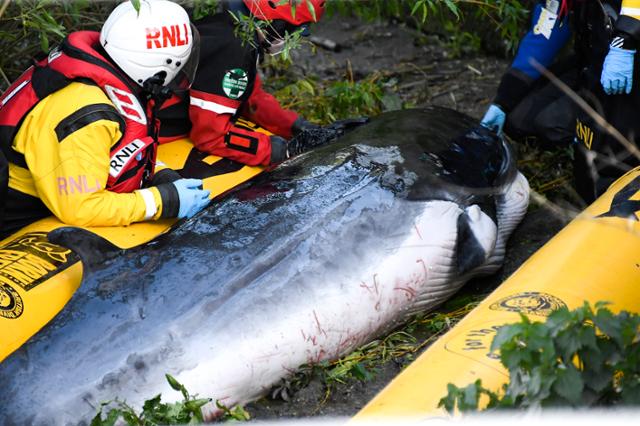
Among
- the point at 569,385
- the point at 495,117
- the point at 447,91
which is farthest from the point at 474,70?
the point at 569,385

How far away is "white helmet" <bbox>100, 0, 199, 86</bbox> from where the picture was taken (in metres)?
3.95

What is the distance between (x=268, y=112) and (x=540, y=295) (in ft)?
7.15

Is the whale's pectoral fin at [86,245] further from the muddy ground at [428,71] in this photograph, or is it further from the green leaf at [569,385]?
the green leaf at [569,385]

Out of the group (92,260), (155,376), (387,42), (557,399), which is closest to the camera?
(557,399)

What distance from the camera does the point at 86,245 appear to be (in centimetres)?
366

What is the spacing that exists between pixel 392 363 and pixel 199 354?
0.85m

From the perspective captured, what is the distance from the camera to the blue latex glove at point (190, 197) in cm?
407

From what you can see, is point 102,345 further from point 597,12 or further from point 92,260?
Answer: point 597,12

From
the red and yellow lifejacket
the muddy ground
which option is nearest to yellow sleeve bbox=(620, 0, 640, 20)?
the muddy ground

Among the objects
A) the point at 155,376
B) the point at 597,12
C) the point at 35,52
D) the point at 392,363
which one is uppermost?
the point at 597,12

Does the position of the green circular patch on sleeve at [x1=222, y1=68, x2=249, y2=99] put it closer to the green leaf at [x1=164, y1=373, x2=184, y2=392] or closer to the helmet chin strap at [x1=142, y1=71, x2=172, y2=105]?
the helmet chin strap at [x1=142, y1=71, x2=172, y2=105]

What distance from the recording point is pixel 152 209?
4.02 metres

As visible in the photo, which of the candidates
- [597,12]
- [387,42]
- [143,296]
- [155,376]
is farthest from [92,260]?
A: [387,42]

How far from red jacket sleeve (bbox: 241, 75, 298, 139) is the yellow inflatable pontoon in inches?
46.2
